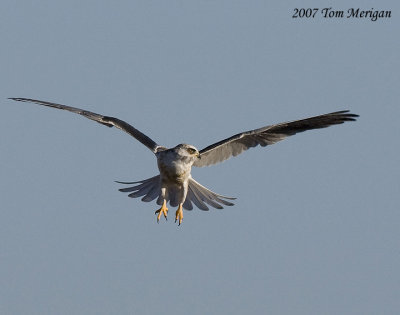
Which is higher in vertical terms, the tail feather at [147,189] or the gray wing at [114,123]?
the gray wing at [114,123]

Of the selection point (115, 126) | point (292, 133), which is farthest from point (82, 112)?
point (292, 133)

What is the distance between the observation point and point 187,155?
62.2 ft

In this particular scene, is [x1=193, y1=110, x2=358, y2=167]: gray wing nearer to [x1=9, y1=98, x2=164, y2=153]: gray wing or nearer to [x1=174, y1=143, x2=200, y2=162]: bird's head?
[x1=174, y1=143, x2=200, y2=162]: bird's head

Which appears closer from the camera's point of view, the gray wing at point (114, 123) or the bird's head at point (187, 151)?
the bird's head at point (187, 151)

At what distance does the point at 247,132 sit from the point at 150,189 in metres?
2.11

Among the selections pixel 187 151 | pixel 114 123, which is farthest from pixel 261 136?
pixel 114 123

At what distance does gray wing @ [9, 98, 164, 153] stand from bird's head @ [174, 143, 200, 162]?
58 cm

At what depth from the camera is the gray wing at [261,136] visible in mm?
19062

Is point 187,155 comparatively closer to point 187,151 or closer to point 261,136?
point 187,151

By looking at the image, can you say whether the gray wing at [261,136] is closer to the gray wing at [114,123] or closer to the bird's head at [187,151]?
the bird's head at [187,151]

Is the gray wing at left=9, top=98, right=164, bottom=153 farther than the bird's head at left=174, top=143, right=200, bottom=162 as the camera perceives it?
Yes

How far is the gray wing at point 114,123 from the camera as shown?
1959 centimetres

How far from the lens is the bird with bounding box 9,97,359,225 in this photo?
62.3ft

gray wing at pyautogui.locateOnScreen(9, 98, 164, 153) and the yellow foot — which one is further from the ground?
gray wing at pyautogui.locateOnScreen(9, 98, 164, 153)
